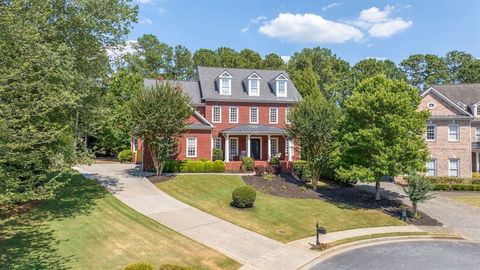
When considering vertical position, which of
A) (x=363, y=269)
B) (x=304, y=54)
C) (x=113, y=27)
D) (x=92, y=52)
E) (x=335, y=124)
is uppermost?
(x=304, y=54)

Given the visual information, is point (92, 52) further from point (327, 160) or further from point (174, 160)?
point (327, 160)

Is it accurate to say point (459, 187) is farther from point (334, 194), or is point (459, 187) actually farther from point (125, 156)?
point (125, 156)

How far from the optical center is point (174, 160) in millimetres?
30406

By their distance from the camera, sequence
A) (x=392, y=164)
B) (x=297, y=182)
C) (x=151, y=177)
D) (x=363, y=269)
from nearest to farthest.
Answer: (x=363, y=269) → (x=392, y=164) → (x=151, y=177) → (x=297, y=182)

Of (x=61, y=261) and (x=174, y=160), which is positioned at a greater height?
(x=174, y=160)

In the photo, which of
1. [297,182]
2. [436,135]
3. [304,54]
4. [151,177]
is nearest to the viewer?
[151,177]

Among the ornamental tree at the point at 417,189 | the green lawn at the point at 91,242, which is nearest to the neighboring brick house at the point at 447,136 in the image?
the ornamental tree at the point at 417,189

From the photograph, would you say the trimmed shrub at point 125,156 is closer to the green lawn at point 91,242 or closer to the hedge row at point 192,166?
the hedge row at point 192,166

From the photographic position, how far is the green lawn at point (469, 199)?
2695cm

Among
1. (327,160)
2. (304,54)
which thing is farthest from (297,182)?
(304,54)

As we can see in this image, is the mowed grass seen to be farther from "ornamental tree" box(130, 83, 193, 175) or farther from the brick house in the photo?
"ornamental tree" box(130, 83, 193, 175)

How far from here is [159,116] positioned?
1007 inches

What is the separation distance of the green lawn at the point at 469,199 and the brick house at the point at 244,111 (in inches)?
572

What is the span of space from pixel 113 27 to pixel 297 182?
18242 millimetres
